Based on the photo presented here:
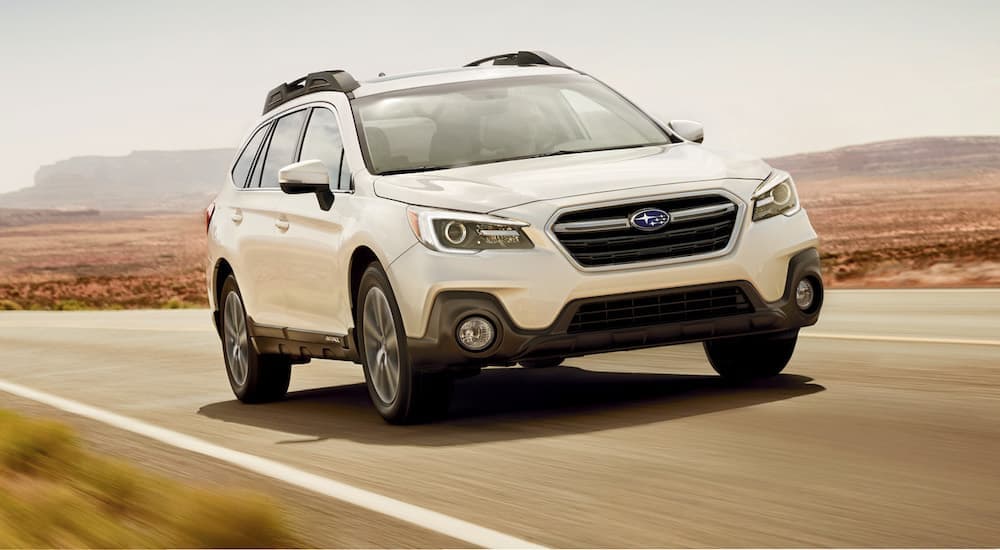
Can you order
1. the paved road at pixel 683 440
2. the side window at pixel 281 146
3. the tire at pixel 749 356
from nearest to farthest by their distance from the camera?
the paved road at pixel 683 440
the tire at pixel 749 356
the side window at pixel 281 146

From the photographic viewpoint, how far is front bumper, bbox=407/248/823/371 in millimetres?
7578

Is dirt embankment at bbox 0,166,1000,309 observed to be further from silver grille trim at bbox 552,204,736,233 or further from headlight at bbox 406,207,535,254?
headlight at bbox 406,207,535,254

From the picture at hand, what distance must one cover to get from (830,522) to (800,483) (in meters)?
0.75

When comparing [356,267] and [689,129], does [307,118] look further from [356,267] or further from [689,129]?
A: [689,129]

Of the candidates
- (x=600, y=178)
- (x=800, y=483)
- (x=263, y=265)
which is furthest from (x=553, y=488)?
(x=263, y=265)

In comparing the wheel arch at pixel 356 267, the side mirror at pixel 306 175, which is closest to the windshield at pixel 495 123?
the side mirror at pixel 306 175

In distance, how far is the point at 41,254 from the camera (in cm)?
16475

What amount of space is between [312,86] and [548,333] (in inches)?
122

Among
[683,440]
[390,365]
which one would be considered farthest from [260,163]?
[683,440]

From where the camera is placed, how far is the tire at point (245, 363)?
34.6 ft

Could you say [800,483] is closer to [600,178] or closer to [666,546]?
[666,546]

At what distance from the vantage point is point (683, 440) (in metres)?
7.03

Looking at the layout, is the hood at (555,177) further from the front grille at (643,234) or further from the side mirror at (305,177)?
the side mirror at (305,177)

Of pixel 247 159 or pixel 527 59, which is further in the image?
pixel 247 159
